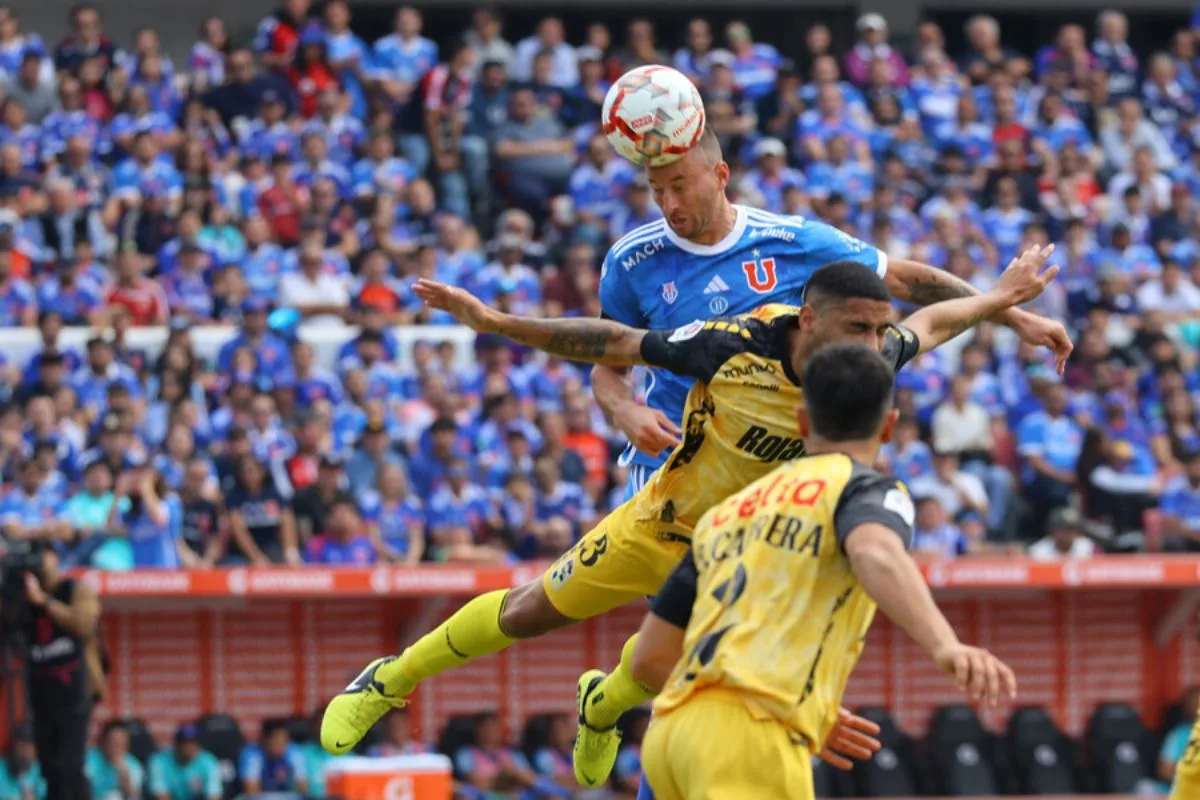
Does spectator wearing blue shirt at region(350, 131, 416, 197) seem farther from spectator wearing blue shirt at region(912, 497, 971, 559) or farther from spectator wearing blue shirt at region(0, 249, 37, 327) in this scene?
spectator wearing blue shirt at region(912, 497, 971, 559)

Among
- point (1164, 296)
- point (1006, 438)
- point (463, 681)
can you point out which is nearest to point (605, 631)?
point (463, 681)

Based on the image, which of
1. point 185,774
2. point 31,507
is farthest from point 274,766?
point 31,507

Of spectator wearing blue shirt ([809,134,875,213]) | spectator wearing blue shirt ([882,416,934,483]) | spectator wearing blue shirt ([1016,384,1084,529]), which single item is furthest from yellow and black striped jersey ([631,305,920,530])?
spectator wearing blue shirt ([809,134,875,213])

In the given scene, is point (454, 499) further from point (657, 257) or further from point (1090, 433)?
point (657, 257)

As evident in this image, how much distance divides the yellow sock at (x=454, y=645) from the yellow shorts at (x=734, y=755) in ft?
9.70

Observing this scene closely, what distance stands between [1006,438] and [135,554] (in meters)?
7.74

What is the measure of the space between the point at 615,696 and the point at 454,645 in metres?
0.80

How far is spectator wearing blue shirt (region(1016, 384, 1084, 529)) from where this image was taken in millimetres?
19031

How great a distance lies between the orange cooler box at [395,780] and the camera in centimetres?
1069

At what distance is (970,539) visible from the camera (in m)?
18.5

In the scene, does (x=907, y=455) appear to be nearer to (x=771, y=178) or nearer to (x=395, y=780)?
(x=771, y=178)

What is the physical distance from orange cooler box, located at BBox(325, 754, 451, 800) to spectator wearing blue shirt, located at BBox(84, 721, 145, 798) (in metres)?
5.79

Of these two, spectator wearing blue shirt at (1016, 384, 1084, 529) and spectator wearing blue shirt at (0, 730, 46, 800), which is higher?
spectator wearing blue shirt at (1016, 384, 1084, 529)

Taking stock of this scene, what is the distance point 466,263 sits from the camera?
65.1 ft
